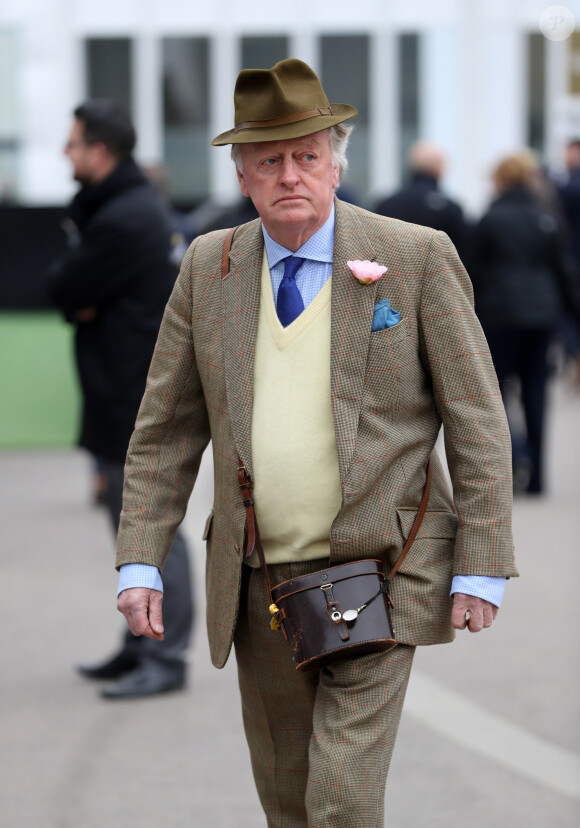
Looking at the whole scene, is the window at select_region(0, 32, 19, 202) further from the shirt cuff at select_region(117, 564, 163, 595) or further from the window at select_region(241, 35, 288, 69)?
the shirt cuff at select_region(117, 564, 163, 595)

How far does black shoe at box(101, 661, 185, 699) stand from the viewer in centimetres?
559

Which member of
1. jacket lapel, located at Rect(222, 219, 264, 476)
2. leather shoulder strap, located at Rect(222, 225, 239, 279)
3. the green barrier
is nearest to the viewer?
jacket lapel, located at Rect(222, 219, 264, 476)

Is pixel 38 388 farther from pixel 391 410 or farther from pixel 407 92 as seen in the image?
pixel 407 92

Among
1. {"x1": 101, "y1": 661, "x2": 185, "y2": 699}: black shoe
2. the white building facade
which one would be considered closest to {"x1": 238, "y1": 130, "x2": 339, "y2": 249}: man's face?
{"x1": 101, "y1": 661, "x2": 185, "y2": 699}: black shoe

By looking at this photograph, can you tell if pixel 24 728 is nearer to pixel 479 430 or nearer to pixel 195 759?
pixel 195 759

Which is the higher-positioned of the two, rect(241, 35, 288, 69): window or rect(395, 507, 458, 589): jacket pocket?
rect(241, 35, 288, 69): window

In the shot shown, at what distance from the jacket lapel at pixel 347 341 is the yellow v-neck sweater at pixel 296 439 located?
0.14 feet

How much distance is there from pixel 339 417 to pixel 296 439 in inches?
4.7

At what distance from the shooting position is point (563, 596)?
23.0ft

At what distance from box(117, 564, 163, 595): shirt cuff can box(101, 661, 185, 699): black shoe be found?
96.4 inches

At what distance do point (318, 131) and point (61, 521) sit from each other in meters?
6.42

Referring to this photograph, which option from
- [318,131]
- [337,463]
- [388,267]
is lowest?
[337,463]

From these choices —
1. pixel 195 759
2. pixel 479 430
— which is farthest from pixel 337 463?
pixel 195 759

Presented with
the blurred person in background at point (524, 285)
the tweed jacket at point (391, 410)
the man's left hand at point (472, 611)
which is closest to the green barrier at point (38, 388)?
the blurred person in background at point (524, 285)
